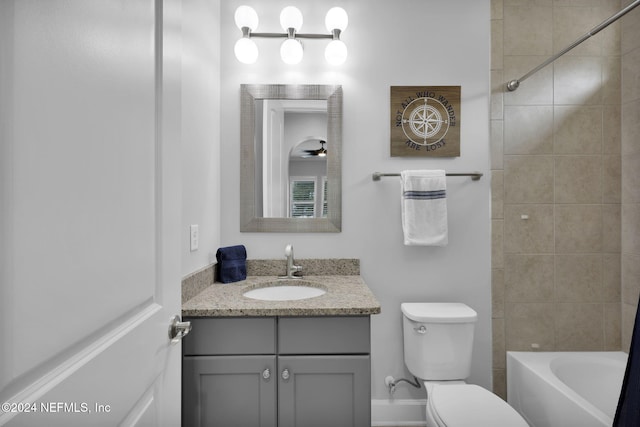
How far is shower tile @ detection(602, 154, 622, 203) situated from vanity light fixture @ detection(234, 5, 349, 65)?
155 cm

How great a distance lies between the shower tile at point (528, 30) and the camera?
1810mm

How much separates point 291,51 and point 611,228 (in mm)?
1990

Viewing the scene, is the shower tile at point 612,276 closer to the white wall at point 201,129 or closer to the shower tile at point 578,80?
the shower tile at point 578,80

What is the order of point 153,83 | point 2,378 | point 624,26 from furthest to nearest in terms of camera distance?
point 624,26 < point 153,83 < point 2,378

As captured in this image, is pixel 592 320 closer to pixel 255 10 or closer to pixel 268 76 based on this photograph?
pixel 268 76

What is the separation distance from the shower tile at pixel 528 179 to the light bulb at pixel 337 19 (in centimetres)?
115

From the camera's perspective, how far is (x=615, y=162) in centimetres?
179

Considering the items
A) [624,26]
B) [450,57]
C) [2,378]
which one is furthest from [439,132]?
[2,378]

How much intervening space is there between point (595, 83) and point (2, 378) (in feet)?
8.31

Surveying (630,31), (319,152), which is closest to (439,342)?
(319,152)

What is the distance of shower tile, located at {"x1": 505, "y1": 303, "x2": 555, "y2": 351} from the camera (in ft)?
5.93

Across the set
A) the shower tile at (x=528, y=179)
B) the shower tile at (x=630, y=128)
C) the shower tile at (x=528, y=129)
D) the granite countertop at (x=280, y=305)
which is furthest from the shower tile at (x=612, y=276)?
the granite countertop at (x=280, y=305)

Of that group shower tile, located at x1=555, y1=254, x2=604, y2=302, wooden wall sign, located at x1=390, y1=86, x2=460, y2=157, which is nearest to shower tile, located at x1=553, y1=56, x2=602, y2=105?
wooden wall sign, located at x1=390, y1=86, x2=460, y2=157

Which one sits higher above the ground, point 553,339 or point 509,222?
point 509,222
